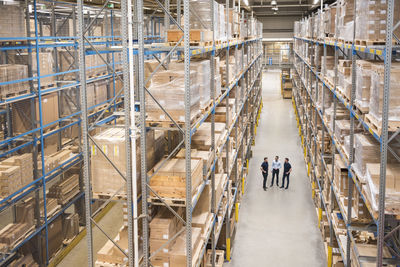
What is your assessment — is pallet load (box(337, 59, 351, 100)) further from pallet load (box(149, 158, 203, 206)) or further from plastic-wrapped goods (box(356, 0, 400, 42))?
pallet load (box(149, 158, 203, 206))

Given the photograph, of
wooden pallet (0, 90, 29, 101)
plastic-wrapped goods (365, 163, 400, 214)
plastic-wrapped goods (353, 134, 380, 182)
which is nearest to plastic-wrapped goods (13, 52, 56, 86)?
wooden pallet (0, 90, 29, 101)

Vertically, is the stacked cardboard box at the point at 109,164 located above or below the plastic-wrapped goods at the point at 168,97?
below

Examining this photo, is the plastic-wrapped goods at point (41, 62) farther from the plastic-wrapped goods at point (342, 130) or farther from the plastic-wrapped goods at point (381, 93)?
the plastic-wrapped goods at point (381, 93)

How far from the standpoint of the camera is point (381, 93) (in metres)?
5.23

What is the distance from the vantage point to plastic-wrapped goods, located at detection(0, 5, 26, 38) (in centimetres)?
780

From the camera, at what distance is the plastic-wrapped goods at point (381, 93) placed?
4.98 meters

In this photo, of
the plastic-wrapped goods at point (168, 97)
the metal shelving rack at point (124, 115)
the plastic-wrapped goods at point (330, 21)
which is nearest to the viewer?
the metal shelving rack at point (124, 115)

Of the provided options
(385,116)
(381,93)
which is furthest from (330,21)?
(385,116)

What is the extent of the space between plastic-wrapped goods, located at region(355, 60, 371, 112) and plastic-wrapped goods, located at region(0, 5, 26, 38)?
6.40 meters

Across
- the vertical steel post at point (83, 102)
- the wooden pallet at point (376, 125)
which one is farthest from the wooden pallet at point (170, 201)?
the wooden pallet at point (376, 125)

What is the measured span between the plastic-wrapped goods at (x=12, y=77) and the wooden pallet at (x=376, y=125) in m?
6.44

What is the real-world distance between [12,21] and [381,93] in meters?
6.75

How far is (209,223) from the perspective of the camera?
7.12 m

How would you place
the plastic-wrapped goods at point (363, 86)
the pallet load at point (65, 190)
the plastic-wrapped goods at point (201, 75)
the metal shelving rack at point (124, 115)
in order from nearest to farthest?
the metal shelving rack at point (124, 115), the plastic-wrapped goods at point (363, 86), the plastic-wrapped goods at point (201, 75), the pallet load at point (65, 190)
